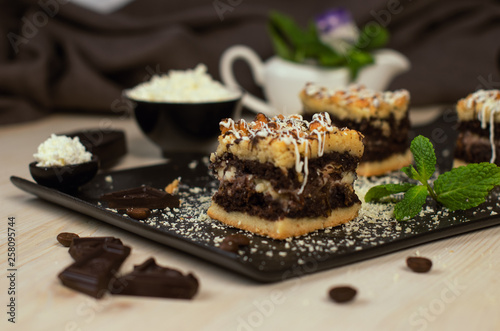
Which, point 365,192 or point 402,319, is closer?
point 402,319

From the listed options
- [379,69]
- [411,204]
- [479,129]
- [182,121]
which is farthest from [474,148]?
[182,121]

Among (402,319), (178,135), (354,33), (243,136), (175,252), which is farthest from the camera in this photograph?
(354,33)

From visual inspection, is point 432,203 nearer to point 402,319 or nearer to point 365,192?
point 365,192

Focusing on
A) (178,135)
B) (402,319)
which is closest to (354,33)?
(178,135)

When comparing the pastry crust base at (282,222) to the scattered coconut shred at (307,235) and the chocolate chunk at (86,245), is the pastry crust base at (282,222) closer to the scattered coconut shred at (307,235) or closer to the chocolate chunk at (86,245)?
the scattered coconut shred at (307,235)

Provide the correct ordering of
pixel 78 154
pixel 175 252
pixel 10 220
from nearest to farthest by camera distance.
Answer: pixel 175 252 → pixel 10 220 → pixel 78 154

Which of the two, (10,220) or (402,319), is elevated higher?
(402,319)

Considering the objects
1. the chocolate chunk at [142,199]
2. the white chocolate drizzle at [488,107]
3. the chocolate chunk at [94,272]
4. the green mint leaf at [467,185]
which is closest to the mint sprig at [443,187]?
the green mint leaf at [467,185]
